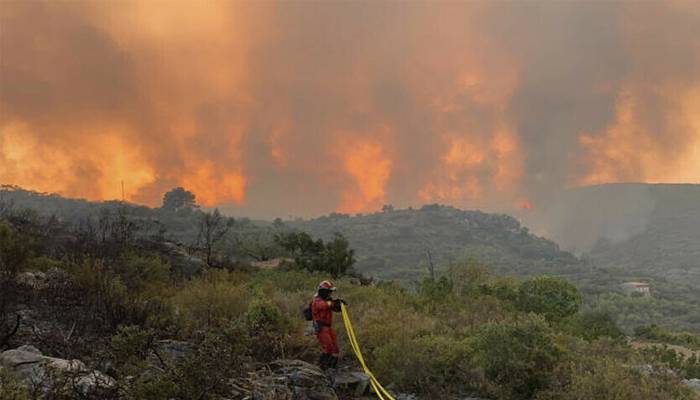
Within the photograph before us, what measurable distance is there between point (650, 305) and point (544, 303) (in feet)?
215

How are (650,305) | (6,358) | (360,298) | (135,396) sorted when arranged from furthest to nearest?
(650,305) → (360,298) → (6,358) → (135,396)

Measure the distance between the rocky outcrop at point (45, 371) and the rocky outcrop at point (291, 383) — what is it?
2378 millimetres

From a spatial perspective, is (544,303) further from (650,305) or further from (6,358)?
(650,305)

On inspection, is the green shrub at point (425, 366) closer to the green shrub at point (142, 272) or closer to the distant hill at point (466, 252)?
the green shrub at point (142, 272)

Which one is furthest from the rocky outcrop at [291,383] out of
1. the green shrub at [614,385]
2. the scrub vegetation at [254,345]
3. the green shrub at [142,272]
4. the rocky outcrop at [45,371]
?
the green shrub at [142,272]

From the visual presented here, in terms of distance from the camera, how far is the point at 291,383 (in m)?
9.06

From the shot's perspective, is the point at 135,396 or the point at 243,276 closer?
the point at 135,396

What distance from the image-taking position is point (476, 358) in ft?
35.0

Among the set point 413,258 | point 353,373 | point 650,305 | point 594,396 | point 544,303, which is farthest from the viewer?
point 413,258

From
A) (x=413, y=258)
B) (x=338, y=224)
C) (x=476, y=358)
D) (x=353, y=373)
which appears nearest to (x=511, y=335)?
(x=476, y=358)

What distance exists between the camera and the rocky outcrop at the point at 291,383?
816 cm

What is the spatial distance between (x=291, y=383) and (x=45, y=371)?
4178mm

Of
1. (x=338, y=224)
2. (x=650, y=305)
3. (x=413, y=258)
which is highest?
(x=338, y=224)

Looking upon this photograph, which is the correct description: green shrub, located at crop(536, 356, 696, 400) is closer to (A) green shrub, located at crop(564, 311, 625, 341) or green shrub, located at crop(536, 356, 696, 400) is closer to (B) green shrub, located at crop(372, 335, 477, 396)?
(B) green shrub, located at crop(372, 335, 477, 396)
